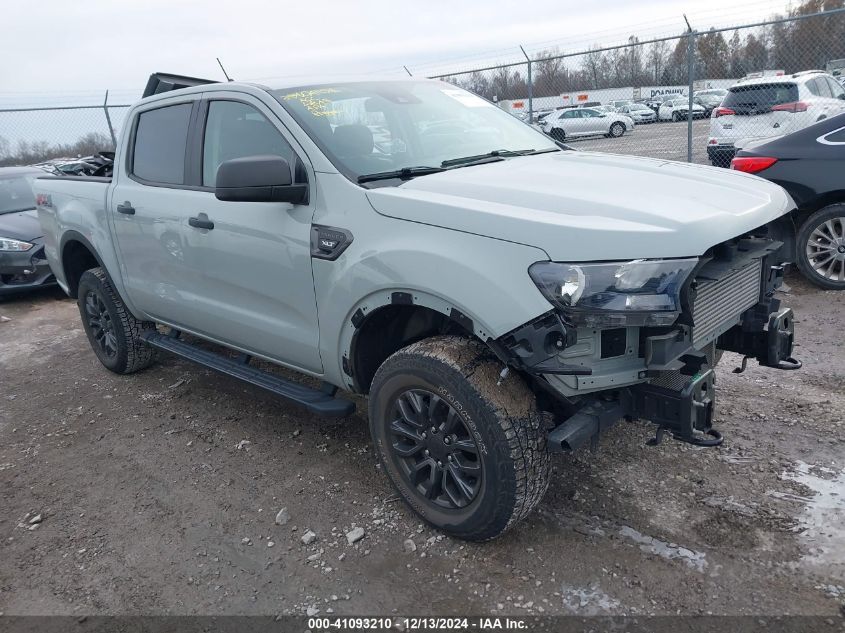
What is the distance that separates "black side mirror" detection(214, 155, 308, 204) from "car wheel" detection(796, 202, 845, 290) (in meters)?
4.71

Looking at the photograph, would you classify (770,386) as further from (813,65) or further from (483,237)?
(813,65)

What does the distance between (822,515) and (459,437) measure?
5.25 ft

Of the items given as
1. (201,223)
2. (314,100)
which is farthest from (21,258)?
(314,100)

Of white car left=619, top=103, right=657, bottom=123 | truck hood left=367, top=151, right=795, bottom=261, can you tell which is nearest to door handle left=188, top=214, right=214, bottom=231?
truck hood left=367, top=151, right=795, bottom=261

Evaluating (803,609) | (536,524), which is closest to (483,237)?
(536,524)

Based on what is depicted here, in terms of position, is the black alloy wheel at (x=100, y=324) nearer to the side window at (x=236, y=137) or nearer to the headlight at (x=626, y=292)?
the side window at (x=236, y=137)

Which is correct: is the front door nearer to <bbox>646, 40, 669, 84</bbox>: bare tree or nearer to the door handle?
the door handle

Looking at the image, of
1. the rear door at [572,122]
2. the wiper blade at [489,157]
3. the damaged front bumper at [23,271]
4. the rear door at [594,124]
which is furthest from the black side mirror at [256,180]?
the rear door at [594,124]

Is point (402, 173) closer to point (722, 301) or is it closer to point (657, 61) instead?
point (722, 301)

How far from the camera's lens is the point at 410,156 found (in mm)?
3355

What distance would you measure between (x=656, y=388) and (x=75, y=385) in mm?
4576

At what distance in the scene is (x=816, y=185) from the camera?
5684 millimetres

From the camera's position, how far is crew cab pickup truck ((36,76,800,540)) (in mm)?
2412

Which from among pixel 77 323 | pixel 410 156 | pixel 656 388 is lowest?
pixel 77 323
